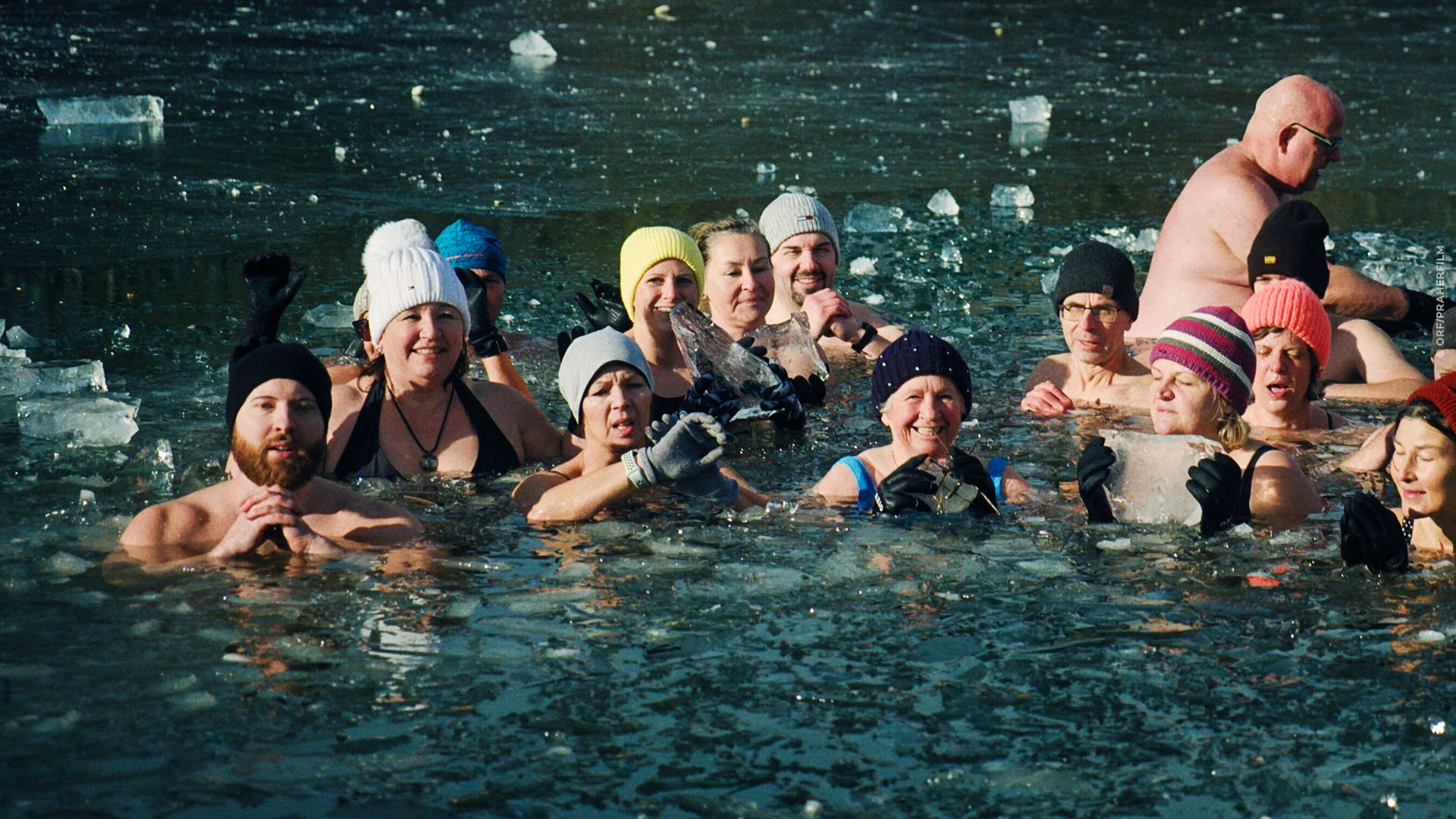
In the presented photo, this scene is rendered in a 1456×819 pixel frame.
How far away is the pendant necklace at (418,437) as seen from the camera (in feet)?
22.2

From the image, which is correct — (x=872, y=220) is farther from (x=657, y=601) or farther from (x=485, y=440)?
(x=657, y=601)

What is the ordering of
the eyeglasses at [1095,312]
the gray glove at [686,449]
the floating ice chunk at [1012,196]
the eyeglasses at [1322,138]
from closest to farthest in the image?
the gray glove at [686,449] → the eyeglasses at [1095,312] → the eyeglasses at [1322,138] → the floating ice chunk at [1012,196]

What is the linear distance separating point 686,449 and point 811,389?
7.96 feet

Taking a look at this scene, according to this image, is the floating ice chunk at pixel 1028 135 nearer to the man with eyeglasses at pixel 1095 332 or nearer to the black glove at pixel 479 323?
the man with eyeglasses at pixel 1095 332

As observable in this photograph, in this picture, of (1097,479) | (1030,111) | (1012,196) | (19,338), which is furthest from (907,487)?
(1030,111)

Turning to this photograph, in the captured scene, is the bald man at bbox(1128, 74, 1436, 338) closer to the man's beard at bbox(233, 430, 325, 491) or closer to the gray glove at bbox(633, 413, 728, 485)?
the gray glove at bbox(633, 413, 728, 485)

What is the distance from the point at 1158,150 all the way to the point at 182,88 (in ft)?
27.5

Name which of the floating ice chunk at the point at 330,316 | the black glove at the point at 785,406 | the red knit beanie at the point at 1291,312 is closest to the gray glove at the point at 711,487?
the black glove at the point at 785,406

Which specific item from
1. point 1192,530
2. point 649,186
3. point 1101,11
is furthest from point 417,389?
point 1101,11

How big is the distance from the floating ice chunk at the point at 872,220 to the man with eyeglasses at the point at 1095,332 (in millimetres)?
3593

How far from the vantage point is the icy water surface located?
4.21 metres

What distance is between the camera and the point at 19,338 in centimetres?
840

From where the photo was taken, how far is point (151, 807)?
3988mm

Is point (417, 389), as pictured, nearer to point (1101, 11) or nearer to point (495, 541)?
point (495, 541)
